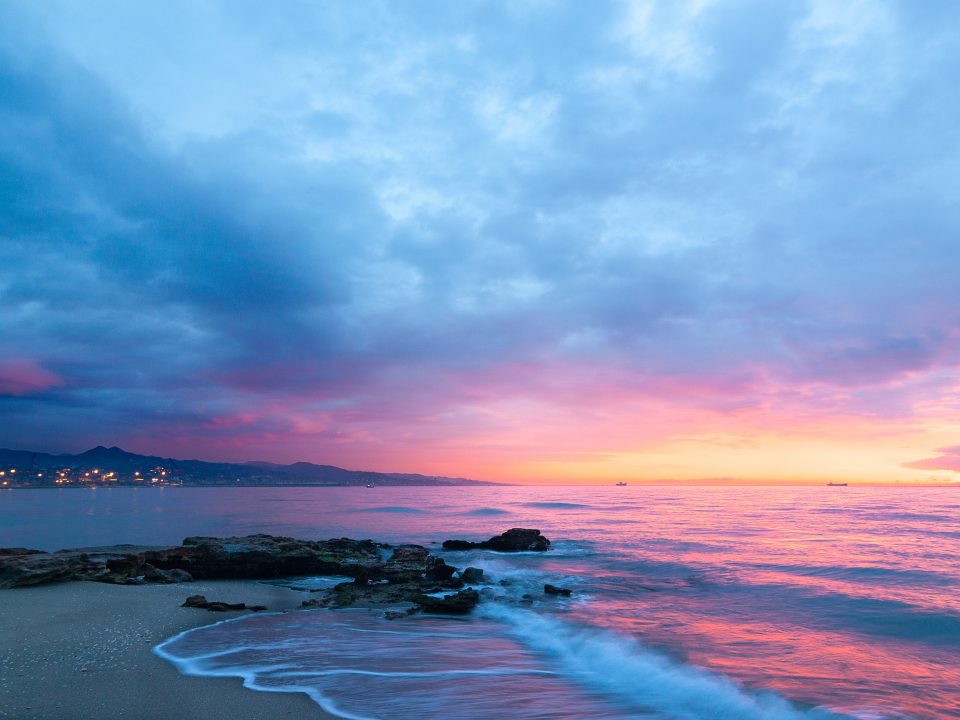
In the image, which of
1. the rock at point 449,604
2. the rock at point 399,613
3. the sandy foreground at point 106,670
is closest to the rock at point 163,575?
the sandy foreground at point 106,670

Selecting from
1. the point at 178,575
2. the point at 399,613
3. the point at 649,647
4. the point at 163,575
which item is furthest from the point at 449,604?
the point at 163,575

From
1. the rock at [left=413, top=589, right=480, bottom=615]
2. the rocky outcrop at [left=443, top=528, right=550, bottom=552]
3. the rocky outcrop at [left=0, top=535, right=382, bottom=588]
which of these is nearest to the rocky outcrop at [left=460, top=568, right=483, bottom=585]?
the rocky outcrop at [left=0, top=535, right=382, bottom=588]

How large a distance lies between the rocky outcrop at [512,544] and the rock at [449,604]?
1712 cm

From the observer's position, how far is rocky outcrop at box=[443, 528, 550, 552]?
3288 centimetres

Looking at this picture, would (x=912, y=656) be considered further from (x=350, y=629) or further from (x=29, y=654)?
(x=29, y=654)

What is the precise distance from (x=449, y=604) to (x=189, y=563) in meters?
11.4

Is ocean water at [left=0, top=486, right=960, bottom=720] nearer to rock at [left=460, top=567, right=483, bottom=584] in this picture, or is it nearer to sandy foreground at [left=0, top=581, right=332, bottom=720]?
sandy foreground at [left=0, top=581, right=332, bottom=720]

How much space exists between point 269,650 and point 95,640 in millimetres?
3288

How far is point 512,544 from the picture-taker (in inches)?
1305

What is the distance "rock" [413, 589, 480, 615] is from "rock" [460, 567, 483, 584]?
4.10 metres

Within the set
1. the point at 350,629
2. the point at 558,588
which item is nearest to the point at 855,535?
the point at 558,588

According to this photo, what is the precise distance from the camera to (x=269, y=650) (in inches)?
413

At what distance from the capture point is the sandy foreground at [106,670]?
23.3ft

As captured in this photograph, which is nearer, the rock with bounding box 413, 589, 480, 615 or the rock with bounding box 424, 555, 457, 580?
the rock with bounding box 413, 589, 480, 615
